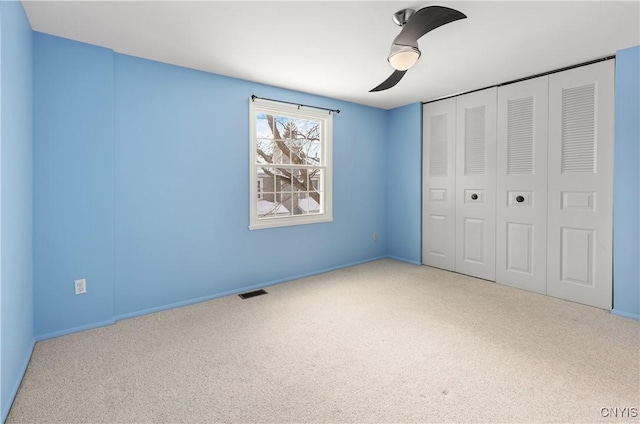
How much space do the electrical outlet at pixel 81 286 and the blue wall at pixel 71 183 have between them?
0.03m

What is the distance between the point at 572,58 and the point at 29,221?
4.76 m

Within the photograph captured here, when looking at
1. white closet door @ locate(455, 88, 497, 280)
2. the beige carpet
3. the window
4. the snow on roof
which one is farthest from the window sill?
white closet door @ locate(455, 88, 497, 280)

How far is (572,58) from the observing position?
2.95m

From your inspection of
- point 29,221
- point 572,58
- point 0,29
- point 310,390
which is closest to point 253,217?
point 29,221

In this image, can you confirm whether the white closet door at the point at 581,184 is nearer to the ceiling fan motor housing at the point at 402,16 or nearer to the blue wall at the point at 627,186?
the blue wall at the point at 627,186

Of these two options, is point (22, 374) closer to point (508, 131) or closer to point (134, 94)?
point (134, 94)

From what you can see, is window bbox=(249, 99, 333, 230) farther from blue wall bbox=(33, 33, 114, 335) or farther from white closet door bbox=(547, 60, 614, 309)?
white closet door bbox=(547, 60, 614, 309)

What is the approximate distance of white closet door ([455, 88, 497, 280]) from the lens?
12.5ft

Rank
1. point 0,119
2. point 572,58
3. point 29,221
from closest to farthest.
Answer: point 0,119 < point 29,221 < point 572,58

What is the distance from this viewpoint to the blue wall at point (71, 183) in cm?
240

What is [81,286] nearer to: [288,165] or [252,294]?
[252,294]

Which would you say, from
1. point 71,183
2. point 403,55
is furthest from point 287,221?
point 403,55

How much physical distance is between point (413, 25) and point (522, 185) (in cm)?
248

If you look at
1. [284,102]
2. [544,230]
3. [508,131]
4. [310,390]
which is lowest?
[310,390]
